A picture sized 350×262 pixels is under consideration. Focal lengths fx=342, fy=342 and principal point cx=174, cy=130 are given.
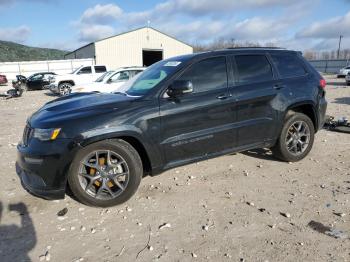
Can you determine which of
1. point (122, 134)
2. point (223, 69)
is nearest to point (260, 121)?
point (223, 69)

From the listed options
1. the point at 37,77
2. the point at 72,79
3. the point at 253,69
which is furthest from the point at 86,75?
the point at 253,69

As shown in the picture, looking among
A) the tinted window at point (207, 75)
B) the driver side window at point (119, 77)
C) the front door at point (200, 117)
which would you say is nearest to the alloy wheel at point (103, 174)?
the front door at point (200, 117)

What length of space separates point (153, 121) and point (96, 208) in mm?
1261

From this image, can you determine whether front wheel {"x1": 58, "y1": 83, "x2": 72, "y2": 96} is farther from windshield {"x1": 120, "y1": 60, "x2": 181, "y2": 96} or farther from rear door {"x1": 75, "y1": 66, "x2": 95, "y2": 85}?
windshield {"x1": 120, "y1": 60, "x2": 181, "y2": 96}

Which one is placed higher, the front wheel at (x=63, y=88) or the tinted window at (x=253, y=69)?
the tinted window at (x=253, y=69)

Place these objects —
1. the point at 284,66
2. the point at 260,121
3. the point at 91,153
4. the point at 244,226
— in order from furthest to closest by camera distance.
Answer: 1. the point at 284,66
2. the point at 260,121
3. the point at 91,153
4. the point at 244,226

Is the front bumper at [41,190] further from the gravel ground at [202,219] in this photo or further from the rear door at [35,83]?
the rear door at [35,83]

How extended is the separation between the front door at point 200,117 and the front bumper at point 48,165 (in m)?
1.20

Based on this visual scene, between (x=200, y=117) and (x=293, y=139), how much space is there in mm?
1919

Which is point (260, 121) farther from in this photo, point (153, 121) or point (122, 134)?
point (122, 134)

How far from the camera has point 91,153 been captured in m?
3.99

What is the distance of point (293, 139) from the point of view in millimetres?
5535

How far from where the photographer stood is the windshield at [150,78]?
178 inches

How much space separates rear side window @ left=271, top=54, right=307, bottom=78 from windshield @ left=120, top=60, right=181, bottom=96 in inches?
67.4
